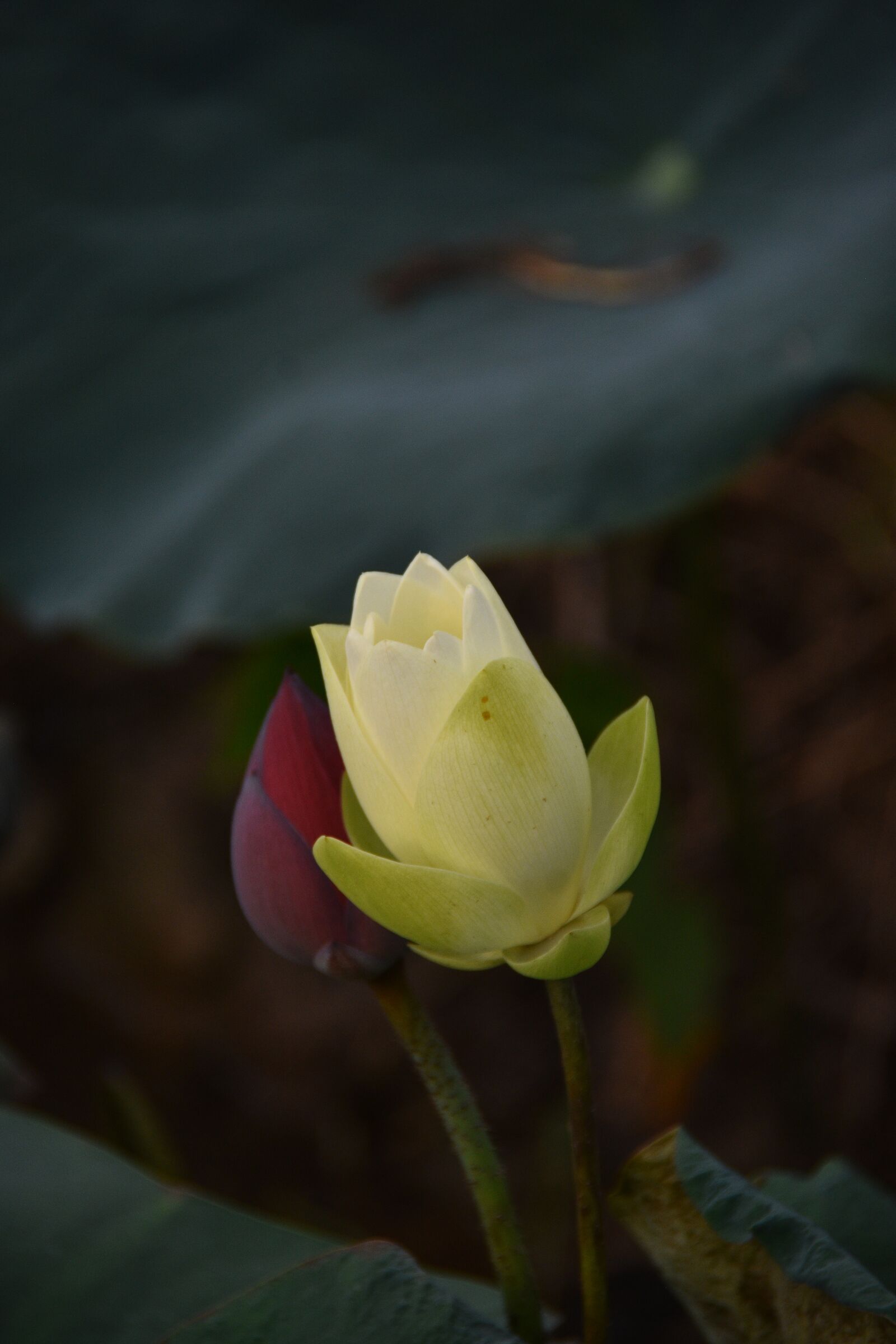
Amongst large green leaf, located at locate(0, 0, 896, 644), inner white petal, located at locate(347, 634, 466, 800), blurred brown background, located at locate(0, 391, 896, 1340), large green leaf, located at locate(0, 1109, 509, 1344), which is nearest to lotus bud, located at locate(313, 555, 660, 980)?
inner white petal, located at locate(347, 634, 466, 800)

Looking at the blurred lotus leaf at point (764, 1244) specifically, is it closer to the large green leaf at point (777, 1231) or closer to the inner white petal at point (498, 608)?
the large green leaf at point (777, 1231)

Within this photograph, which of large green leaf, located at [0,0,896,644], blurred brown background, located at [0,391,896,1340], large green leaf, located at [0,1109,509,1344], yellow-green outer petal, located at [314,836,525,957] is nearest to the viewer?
yellow-green outer petal, located at [314,836,525,957]

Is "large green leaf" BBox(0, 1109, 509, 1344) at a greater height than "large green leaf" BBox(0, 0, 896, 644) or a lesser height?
lesser

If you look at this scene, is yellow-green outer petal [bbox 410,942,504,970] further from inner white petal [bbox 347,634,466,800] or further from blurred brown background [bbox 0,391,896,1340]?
blurred brown background [bbox 0,391,896,1340]

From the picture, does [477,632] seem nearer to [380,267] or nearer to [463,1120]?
[463,1120]

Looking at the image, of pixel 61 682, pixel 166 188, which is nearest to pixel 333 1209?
pixel 61 682

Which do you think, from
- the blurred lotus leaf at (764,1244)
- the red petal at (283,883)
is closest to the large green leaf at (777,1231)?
the blurred lotus leaf at (764,1244)

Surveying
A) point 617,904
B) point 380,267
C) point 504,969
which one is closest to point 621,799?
point 617,904
